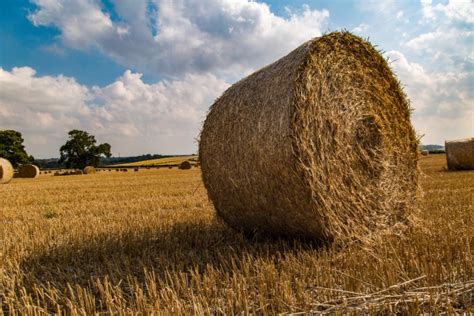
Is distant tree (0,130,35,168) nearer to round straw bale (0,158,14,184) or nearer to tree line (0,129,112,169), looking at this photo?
tree line (0,129,112,169)

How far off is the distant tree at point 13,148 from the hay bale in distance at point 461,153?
1973 inches

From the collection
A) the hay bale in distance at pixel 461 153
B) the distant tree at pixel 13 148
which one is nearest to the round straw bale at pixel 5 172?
the hay bale in distance at pixel 461 153

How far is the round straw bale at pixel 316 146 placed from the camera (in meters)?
4.01

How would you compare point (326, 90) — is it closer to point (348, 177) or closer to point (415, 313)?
point (348, 177)

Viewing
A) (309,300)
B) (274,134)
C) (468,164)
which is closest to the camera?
(309,300)

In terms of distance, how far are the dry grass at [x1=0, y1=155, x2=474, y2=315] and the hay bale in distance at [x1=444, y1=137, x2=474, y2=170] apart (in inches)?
370

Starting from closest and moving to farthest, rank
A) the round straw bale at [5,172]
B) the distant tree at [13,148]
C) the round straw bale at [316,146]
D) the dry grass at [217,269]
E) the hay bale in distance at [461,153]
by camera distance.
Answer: the dry grass at [217,269], the round straw bale at [316,146], the hay bale in distance at [461,153], the round straw bale at [5,172], the distant tree at [13,148]

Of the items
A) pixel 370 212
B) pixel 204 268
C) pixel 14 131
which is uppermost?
pixel 14 131

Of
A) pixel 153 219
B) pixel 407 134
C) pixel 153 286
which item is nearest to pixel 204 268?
pixel 153 286

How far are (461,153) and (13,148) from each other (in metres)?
51.4

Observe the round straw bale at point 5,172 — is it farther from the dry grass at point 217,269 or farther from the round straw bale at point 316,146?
the round straw bale at point 316,146

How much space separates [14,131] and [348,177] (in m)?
57.9

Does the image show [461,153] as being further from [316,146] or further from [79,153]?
[79,153]

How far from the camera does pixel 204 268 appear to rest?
3.70 meters
